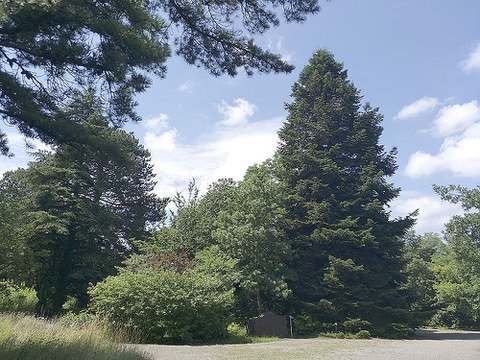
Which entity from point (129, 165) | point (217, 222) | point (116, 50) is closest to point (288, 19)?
point (116, 50)

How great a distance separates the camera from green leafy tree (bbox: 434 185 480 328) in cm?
2550

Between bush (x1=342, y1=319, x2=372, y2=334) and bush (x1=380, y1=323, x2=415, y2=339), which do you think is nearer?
bush (x1=342, y1=319, x2=372, y2=334)

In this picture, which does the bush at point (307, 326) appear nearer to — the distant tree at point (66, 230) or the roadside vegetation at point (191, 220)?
the roadside vegetation at point (191, 220)

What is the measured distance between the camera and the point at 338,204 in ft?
75.3

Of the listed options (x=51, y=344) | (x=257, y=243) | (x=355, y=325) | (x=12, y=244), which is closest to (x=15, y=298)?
(x=12, y=244)

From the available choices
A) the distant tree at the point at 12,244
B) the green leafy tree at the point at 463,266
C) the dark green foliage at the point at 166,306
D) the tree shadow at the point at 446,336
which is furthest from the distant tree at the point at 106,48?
the green leafy tree at the point at 463,266

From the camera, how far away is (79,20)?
21.3 ft

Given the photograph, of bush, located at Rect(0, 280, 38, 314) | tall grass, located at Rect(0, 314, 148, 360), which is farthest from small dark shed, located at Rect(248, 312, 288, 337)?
tall grass, located at Rect(0, 314, 148, 360)

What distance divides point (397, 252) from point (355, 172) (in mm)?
5464

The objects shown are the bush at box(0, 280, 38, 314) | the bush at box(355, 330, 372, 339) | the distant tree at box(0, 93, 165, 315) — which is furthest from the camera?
the distant tree at box(0, 93, 165, 315)

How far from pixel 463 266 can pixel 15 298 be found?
94.9ft

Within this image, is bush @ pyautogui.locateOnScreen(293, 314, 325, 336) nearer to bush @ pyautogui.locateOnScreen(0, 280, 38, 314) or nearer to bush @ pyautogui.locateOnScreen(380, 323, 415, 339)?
bush @ pyautogui.locateOnScreen(380, 323, 415, 339)

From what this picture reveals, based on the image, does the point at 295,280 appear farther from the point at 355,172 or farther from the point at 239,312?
the point at 355,172

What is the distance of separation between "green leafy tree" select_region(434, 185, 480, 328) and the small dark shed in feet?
43.3
